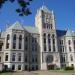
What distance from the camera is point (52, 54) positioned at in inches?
2569

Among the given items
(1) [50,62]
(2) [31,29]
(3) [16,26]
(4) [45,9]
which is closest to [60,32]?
(4) [45,9]

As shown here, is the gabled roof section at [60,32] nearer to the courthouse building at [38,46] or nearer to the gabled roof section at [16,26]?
the courthouse building at [38,46]

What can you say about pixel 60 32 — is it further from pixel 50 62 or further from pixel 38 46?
pixel 50 62

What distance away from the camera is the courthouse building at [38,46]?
5947 centimetres

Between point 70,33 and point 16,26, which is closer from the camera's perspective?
point 16,26

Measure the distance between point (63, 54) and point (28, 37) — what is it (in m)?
16.4

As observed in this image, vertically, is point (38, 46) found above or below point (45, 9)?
below

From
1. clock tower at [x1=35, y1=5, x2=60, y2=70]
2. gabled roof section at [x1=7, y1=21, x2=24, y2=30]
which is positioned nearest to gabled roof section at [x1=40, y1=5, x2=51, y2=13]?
clock tower at [x1=35, y1=5, x2=60, y2=70]

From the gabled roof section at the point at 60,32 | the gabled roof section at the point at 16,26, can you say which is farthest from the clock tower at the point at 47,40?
the gabled roof section at the point at 16,26

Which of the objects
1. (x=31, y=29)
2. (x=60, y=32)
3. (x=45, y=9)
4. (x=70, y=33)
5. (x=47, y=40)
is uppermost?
(x=45, y=9)

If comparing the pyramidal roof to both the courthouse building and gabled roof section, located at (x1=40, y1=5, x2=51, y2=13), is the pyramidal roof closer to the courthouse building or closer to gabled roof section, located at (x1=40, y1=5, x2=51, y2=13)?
the courthouse building

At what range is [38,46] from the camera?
65750 millimetres

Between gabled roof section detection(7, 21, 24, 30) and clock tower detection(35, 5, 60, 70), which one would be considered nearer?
gabled roof section detection(7, 21, 24, 30)

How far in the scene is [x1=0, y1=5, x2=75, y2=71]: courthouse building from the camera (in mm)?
59469
